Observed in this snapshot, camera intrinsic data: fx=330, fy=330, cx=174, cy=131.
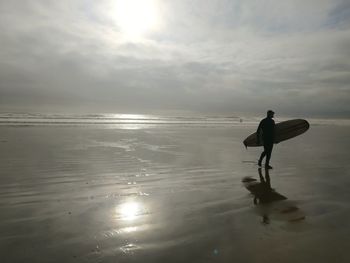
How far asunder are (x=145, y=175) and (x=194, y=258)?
5.74 meters

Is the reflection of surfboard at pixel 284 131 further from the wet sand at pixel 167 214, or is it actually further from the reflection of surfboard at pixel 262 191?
the reflection of surfboard at pixel 262 191

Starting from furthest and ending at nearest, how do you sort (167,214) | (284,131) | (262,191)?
(284,131) → (262,191) → (167,214)

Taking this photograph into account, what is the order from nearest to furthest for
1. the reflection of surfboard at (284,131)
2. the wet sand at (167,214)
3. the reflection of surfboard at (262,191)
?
the wet sand at (167,214)
the reflection of surfboard at (262,191)
the reflection of surfboard at (284,131)

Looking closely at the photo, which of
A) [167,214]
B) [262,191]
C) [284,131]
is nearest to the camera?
[167,214]

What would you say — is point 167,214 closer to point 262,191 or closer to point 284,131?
point 262,191

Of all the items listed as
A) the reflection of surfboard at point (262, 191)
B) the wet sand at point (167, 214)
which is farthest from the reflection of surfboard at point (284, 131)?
the reflection of surfboard at point (262, 191)

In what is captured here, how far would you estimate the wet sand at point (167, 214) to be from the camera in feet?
14.3

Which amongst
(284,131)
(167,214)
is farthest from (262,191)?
(284,131)

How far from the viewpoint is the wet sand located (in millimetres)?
4352

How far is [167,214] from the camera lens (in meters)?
5.96

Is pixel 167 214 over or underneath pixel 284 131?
underneath

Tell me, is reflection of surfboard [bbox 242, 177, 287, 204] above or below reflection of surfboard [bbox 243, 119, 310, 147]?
below

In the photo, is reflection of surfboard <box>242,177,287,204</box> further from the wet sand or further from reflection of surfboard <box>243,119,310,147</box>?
reflection of surfboard <box>243,119,310,147</box>

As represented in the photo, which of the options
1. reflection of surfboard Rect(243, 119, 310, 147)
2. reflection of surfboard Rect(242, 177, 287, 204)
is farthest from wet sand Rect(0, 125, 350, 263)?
reflection of surfboard Rect(243, 119, 310, 147)
